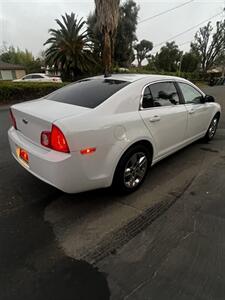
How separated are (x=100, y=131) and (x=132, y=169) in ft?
2.76

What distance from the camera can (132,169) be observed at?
2779 mm

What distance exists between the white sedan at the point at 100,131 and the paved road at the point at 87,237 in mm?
371

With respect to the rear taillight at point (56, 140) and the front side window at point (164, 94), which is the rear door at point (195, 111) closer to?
the front side window at point (164, 94)

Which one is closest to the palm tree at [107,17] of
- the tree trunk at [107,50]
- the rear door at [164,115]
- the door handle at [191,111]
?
the tree trunk at [107,50]

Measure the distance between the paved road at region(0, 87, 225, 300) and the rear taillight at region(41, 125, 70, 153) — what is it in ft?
2.87

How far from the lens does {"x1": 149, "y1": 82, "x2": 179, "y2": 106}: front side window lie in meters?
3.00

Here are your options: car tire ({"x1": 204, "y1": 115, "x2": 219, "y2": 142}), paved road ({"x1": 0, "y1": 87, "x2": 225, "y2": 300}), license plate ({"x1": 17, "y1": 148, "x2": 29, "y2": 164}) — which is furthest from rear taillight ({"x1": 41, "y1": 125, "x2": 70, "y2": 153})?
car tire ({"x1": 204, "y1": 115, "x2": 219, "y2": 142})

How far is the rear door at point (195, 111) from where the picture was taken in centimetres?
365

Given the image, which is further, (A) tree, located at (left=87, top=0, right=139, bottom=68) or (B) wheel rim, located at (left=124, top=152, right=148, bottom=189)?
(A) tree, located at (left=87, top=0, right=139, bottom=68)

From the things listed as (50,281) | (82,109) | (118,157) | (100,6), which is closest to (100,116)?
(82,109)

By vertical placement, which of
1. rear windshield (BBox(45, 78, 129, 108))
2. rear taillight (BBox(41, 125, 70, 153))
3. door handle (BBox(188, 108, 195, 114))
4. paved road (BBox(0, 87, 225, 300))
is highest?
rear windshield (BBox(45, 78, 129, 108))

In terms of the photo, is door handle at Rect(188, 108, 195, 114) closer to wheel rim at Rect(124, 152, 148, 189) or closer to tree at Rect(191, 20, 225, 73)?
wheel rim at Rect(124, 152, 148, 189)

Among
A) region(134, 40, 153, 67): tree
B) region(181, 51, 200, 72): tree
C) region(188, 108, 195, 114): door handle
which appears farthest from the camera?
region(134, 40, 153, 67): tree

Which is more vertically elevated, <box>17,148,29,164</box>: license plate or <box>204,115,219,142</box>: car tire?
<box>17,148,29,164</box>: license plate
